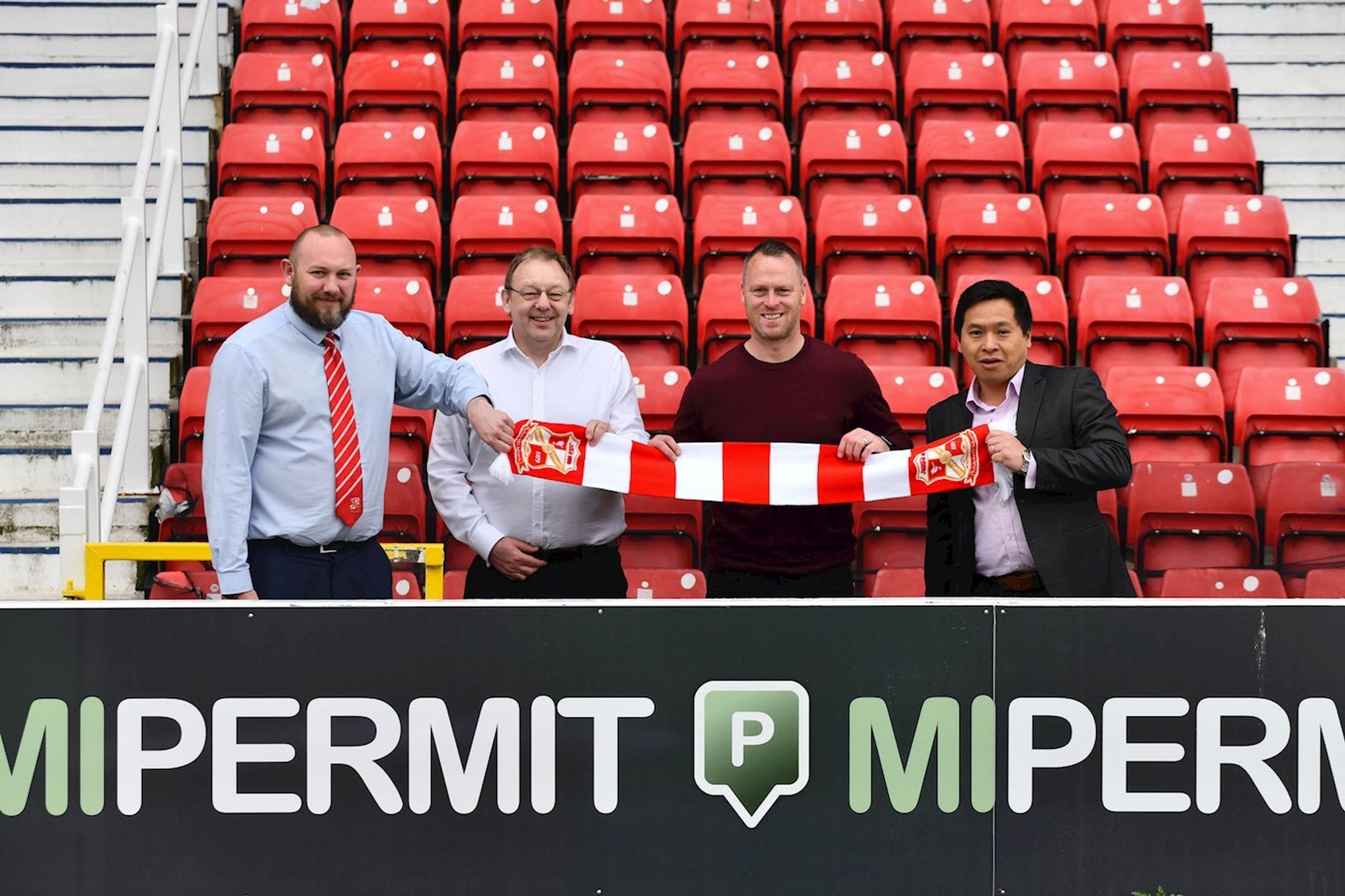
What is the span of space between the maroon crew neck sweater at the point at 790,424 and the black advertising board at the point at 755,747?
2.78ft

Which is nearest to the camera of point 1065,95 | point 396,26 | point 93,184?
point 93,184

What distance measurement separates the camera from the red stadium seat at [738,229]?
6.85 metres

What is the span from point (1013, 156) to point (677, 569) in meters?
3.37

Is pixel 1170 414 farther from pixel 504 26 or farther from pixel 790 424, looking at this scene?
pixel 504 26

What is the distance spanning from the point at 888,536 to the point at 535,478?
193 cm

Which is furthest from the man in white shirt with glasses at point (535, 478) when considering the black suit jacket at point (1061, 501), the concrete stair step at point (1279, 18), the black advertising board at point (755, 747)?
the concrete stair step at point (1279, 18)

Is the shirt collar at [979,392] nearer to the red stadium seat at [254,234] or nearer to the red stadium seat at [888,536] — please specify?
the red stadium seat at [888,536]

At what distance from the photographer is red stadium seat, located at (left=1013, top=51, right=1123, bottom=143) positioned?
8.04 meters

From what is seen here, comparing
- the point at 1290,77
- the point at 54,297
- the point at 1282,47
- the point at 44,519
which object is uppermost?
the point at 1282,47

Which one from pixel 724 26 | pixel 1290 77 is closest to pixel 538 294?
pixel 724 26

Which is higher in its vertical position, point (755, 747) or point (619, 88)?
point (619, 88)

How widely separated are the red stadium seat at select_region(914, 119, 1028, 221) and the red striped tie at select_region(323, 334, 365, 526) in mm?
4212

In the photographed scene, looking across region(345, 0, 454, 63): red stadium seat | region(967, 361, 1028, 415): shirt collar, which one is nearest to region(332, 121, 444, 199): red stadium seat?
region(345, 0, 454, 63): red stadium seat

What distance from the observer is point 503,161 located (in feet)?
24.1
